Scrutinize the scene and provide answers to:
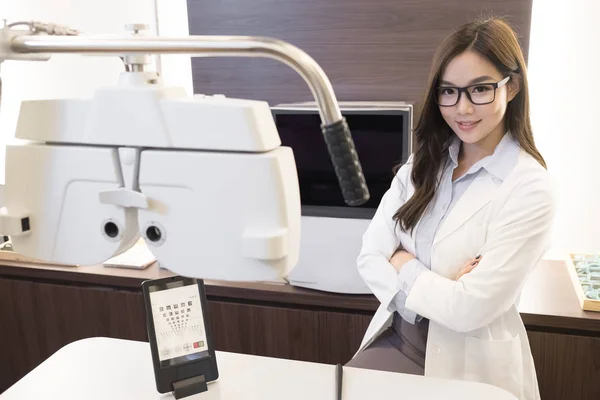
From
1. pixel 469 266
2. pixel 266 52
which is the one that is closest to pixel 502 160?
pixel 469 266

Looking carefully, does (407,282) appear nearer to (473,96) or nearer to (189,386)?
(473,96)

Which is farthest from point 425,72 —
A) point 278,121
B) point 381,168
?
point 278,121

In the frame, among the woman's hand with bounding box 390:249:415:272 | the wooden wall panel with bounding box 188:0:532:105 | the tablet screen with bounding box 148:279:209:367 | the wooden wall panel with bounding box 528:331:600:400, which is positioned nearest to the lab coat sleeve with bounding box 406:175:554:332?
the woman's hand with bounding box 390:249:415:272

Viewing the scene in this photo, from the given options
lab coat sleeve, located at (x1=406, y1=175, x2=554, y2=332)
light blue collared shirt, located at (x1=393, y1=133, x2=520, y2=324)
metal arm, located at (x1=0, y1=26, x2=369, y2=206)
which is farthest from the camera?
light blue collared shirt, located at (x1=393, y1=133, x2=520, y2=324)

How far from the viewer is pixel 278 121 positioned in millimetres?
1836

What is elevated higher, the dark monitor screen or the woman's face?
the woman's face

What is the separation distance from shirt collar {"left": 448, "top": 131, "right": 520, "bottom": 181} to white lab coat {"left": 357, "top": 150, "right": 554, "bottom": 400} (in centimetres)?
2

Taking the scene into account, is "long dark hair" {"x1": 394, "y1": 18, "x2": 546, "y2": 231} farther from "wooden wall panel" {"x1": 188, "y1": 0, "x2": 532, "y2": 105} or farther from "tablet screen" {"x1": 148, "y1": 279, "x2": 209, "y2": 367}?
"tablet screen" {"x1": 148, "y1": 279, "x2": 209, "y2": 367}

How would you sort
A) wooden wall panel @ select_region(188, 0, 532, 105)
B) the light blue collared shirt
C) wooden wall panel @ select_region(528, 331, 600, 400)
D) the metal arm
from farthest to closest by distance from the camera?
1. wooden wall panel @ select_region(188, 0, 532, 105)
2. wooden wall panel @ select_region(528, 331, 600, 400)
3. the light blue collared shirt
4. the metal arm

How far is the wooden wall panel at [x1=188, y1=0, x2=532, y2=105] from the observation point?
74.5 inches

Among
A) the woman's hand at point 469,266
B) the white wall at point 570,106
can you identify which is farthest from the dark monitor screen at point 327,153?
the white wall at point 570,106

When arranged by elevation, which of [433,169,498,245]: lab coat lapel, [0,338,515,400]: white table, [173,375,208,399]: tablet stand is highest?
[433,169,498,245]: lab coat lapel

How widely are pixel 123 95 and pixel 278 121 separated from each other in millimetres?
1139

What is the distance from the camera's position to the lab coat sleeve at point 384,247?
1553mm
